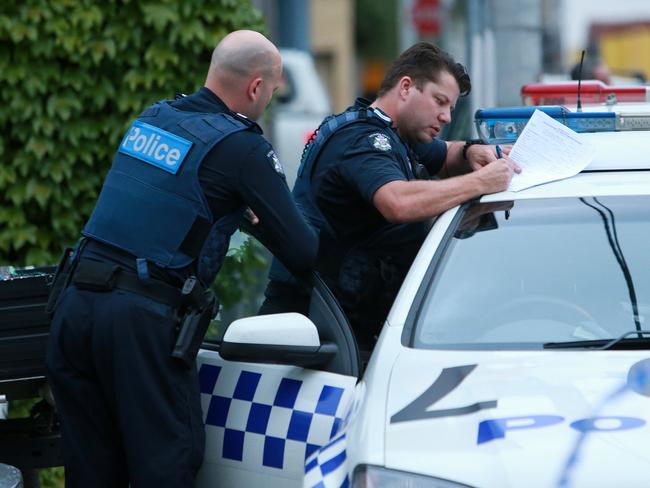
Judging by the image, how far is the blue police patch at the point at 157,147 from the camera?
3.52 meters

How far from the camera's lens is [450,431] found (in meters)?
2.80

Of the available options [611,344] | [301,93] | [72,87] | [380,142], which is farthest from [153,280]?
[301,93]

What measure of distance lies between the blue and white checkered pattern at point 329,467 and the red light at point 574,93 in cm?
243

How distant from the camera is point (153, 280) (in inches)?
136

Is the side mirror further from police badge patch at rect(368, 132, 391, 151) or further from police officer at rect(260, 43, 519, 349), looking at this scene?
police badge patch at rect(368, 132, 391, 151)

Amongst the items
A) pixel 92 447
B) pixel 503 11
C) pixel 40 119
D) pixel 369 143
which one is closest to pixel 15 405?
pixel 40 119

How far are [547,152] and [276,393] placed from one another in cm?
116

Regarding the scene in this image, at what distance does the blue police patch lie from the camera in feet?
11.5

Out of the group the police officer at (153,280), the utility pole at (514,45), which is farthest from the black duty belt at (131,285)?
the utility pole at (514,45)

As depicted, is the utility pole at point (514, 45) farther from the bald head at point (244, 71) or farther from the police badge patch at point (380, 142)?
the bald head at point (244, 71)

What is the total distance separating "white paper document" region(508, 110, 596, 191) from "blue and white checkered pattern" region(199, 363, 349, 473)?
938 mm

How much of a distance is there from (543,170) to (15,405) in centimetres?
286

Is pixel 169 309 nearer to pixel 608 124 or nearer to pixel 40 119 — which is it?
pixel 608 124

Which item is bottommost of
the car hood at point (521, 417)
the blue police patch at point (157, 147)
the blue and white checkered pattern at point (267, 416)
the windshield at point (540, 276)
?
the blue and white checkered pattern at point (267, 416)
